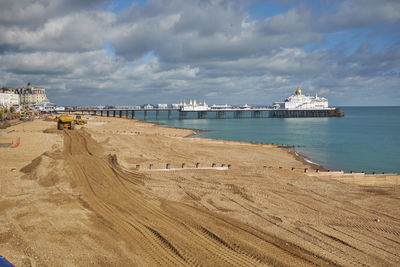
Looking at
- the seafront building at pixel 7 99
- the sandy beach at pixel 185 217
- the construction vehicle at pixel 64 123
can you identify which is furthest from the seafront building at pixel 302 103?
the sandy beach at pixel 185 217

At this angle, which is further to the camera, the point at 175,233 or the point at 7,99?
the point at 7,99

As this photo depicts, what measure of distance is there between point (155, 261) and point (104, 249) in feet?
5.27

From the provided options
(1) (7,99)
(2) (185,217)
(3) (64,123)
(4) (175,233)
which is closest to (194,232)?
(4) (175,233)

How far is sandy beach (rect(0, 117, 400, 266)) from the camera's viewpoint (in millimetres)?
8188

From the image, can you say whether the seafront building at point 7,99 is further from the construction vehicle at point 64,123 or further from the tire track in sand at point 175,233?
the tire track in sand at point 175,233

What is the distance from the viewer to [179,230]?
9719 mm

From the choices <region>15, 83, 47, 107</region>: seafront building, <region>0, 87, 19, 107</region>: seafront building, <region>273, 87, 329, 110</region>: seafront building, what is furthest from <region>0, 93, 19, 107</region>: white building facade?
<region>273, 87, 329, 110</region>: seafront building

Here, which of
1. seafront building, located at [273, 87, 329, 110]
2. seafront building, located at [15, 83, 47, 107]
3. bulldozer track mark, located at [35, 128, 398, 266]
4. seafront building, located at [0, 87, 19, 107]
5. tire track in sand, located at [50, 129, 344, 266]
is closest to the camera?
tire track in sand, located at [50, 129, 344, 266]

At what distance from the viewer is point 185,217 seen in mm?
10914

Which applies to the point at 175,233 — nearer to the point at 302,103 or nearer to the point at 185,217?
the point at 185,217

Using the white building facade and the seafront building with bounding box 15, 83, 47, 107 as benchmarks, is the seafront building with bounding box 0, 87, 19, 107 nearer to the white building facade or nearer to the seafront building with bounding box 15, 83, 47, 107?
the white building facade

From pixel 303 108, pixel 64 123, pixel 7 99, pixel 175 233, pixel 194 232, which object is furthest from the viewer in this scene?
pixel 303 108

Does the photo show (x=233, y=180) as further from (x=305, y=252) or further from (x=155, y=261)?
(x=155, y=261)

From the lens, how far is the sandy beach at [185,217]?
322 inches
